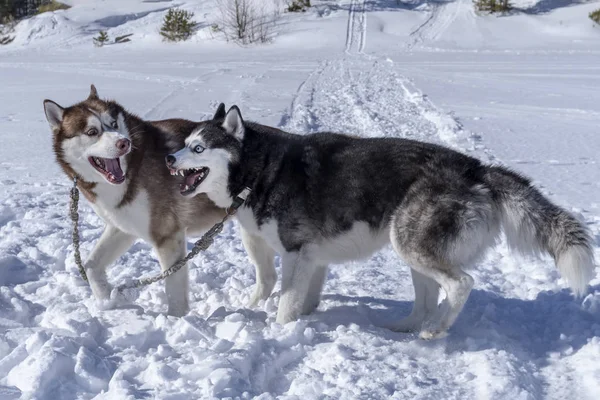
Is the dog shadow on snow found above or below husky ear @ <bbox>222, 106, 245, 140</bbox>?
below

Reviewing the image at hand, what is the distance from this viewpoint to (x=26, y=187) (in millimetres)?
7340

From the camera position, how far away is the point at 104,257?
15.8 feet

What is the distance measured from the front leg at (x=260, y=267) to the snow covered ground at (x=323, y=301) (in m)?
0.16

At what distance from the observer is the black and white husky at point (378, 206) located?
3791mm

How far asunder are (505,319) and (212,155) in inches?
86.5

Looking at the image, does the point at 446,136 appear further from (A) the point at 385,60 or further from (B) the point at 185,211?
(A) the point at 385,60

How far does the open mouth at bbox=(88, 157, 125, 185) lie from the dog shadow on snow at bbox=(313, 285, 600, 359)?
162cm

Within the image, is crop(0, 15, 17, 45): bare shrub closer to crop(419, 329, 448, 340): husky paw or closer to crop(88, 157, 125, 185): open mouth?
crop(88, 157, 125, 185): open mouth

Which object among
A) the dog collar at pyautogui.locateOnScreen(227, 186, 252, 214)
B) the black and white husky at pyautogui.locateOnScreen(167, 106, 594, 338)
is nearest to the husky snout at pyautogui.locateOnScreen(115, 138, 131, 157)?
the black and white husky at pyautogui.locateOnScreen(167, 106, 594, 338)

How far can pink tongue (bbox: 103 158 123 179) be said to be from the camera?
4.23 metres

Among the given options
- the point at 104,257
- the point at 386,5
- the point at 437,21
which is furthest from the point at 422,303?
the point at 386,5

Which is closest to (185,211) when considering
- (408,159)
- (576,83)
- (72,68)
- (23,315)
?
(23,315)

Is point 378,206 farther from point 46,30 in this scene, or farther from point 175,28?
point 46,30

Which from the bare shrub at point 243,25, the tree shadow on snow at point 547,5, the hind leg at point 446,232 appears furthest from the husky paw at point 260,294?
the tree shadow on snow at point 547,5
